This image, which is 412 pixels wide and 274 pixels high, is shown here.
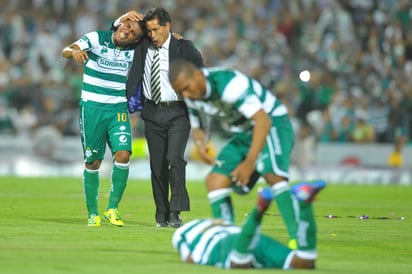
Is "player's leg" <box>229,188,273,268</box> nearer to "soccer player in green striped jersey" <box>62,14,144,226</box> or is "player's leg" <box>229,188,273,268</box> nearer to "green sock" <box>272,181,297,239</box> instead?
"green sock" <box>272,181,297,239</box>

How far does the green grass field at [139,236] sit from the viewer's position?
9484 mm

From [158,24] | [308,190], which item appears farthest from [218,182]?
[158,24]

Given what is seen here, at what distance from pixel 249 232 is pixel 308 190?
60 cm

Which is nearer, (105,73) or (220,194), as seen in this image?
(220,194)

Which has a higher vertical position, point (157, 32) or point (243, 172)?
point (157, 32)

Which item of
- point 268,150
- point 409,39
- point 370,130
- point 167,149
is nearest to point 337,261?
point 268,150

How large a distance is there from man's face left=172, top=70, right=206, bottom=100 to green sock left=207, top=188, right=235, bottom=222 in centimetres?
95

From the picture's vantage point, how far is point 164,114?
13766mm

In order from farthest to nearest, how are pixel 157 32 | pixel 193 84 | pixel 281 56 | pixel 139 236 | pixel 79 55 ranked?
1. pixel 281 56
2. pixel 157 32
3. pixel 79 55
4. pixel 139 236
5. pixel 193 84

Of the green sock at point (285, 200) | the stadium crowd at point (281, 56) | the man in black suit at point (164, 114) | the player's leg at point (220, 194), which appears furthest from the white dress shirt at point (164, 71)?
the stadium crowd at point (281, 56)

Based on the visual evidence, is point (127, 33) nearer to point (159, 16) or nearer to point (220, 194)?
point (159, 16)

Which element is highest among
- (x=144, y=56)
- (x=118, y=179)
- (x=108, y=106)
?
(x=144, y=56)

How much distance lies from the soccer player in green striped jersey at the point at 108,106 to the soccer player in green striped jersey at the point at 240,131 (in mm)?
3750

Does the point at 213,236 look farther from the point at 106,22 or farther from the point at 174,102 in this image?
the point at 106,22
